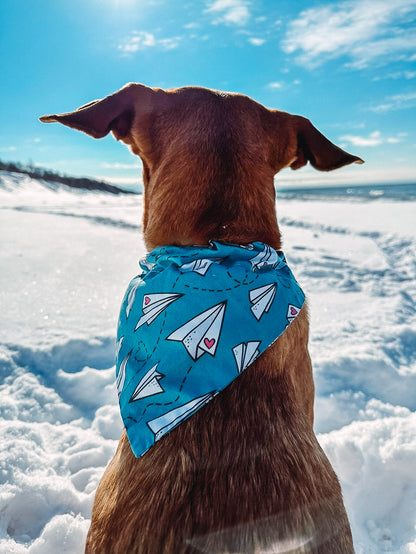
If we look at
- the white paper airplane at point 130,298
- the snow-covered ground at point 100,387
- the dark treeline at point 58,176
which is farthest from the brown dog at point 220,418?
the dark treeline at point 58,176

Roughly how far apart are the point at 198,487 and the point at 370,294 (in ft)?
15.3

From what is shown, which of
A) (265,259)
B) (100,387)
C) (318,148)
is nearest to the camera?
(265,259)

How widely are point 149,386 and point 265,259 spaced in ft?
2.37

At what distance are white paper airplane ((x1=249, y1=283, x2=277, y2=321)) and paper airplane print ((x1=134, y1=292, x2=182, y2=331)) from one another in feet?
A: 0.96

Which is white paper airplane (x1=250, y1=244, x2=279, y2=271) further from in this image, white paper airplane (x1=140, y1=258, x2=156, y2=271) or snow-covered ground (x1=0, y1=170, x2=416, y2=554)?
snow-covered ground (x1=0, y1=170, x2=416, y2=554)

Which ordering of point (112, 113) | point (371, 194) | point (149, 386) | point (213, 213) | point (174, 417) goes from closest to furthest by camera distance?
point (174, 417) → point (149, 386) → point (213, 213) → point (112, 113) → point (371, 194)

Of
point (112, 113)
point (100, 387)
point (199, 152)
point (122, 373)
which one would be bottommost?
point (100, 387)

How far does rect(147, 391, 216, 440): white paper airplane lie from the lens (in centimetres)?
130

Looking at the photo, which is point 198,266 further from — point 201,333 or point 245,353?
point 245,353

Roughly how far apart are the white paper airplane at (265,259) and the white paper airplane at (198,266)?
0.62 ft

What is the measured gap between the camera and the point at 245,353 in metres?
1.42

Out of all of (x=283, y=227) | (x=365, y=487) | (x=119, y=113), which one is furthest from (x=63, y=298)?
(x=283, y=227)

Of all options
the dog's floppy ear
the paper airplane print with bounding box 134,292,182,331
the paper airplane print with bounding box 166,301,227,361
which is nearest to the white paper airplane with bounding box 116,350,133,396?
the paper airplane print with bounding box 134,292,182,331

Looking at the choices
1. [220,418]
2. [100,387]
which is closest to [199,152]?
[220,418]
